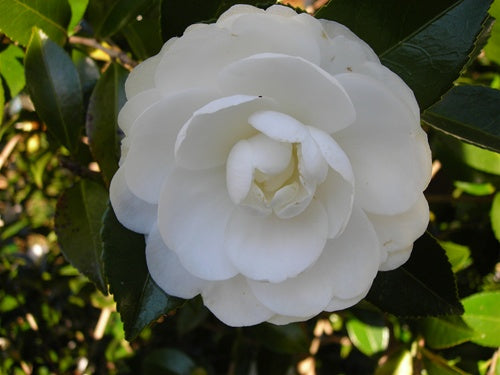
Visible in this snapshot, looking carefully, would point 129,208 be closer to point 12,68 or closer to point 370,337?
point 12,68

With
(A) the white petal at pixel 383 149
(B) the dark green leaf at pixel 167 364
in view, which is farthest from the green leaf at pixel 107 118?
(B) the dark green leaf at pixel 167 364

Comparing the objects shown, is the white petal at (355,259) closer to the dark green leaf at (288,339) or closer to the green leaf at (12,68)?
the green leaf at (12,68)

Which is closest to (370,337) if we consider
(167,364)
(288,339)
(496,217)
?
(288,339)

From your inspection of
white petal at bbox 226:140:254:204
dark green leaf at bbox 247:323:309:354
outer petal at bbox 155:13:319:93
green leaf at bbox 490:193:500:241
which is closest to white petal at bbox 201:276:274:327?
white petal at bbox 226:140:254:204

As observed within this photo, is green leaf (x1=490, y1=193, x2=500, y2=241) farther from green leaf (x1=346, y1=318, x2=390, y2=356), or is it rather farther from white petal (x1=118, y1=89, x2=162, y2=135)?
white petal (x1=118, y1=89, x2=162, y2=135)

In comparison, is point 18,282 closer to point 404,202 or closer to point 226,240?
point 226,240

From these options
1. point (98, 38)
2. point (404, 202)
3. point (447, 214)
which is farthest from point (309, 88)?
point (447, 214)
